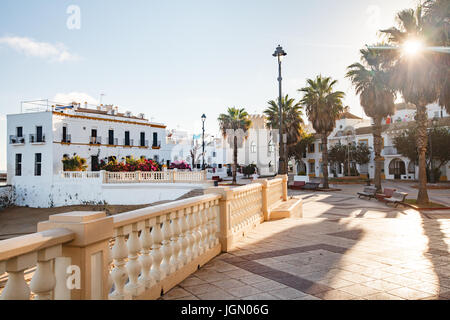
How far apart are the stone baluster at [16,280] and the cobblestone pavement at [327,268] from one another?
6.87 feet

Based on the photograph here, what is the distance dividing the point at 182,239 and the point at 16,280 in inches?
105

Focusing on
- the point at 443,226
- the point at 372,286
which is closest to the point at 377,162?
the point at 443,226

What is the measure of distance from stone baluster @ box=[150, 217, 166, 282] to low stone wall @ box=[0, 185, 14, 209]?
39.5m

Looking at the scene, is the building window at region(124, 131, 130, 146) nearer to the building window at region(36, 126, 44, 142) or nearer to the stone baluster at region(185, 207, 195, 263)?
the building window at region(36, 126, 44, 142)

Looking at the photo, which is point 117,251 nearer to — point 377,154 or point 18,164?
point 377,154

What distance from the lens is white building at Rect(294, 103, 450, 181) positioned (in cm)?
4550

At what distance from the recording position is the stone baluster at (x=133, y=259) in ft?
10.3

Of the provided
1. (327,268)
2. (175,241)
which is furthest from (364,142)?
(175,241)

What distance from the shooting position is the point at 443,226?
903 centimetres

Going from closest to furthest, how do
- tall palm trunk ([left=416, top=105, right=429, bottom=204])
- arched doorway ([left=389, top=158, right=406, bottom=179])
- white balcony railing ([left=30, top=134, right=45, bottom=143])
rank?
tall palm trunk ([left=416, top=105, right=429, bottom=204])
white balcony railing ([left=30, top=134, right=45, bottom=143])
arched doorway ([left=389, top=158, right=406, bottom=179])

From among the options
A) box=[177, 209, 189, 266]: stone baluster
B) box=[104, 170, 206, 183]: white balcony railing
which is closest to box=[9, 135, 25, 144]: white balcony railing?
box=[104, 170, 206, 183]: white balcony railing

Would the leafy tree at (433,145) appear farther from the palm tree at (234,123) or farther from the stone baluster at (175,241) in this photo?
the stone baluster at (175,241)

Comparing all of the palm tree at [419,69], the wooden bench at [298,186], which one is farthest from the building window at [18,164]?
the palm tree at [419,69]

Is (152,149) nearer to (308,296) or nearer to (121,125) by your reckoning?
(121,125)
